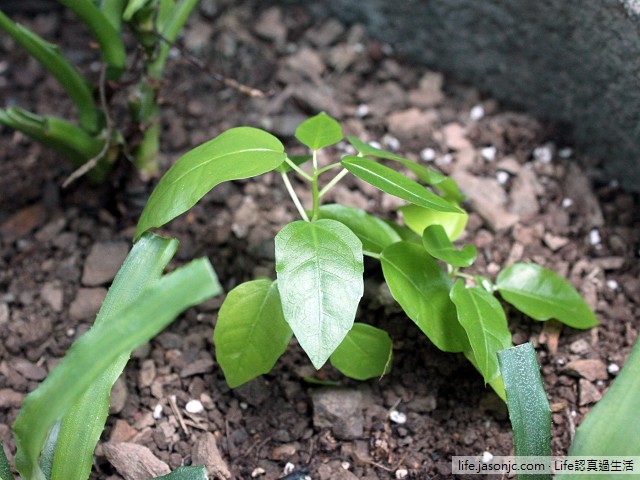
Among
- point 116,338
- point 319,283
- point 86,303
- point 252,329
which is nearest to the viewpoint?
point 116,338

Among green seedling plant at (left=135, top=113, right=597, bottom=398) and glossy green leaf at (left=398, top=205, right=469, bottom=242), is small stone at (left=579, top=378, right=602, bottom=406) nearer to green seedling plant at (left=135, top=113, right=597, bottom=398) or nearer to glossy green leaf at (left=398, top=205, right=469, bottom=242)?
green seedling plant at (left=135, top=113, right=597, bottom=398)

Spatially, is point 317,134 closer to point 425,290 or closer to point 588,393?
point 425,290

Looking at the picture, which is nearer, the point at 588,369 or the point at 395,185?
the point at 395,185

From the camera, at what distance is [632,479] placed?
88 centimetres

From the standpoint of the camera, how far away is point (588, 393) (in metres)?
1.22

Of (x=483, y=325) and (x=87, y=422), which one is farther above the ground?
(x=483, y=325)

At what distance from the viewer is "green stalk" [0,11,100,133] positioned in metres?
1.20

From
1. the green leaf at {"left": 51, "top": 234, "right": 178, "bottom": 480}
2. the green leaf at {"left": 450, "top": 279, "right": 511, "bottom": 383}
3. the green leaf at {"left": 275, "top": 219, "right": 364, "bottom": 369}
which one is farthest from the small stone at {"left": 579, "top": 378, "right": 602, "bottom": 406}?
the green leaf at {"left": 51, "top": 234, "right": 178, "bottom": 480}

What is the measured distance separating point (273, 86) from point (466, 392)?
0.84 m

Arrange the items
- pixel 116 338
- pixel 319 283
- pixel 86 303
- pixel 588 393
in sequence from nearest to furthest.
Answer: pixel 116 338 → pixel 319 283 → pixel 588 393 → pixel 86 303

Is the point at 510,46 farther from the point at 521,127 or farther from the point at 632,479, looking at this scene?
the point at 632,479

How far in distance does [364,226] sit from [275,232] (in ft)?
0.93

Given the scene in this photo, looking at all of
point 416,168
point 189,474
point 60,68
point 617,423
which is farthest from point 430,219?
point 60,68

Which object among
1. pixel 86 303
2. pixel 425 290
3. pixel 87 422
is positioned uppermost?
pixel 425 290
